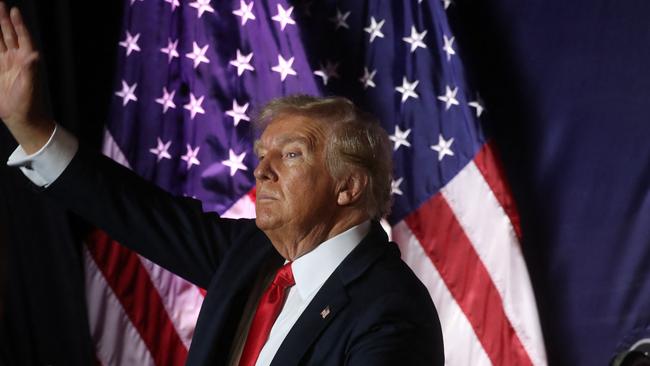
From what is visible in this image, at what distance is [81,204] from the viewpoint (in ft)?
8.21

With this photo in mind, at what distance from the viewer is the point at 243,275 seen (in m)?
2.48

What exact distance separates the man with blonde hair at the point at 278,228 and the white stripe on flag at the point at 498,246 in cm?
136

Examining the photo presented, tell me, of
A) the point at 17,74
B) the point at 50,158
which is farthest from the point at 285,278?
the point at 17,74

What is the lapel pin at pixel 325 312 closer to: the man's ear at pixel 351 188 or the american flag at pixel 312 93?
the man's ear at pixel 351 188

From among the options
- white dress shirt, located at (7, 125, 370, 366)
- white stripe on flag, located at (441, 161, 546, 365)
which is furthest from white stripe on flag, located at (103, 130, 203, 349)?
white dress shirt, located at (7, 125, 370, 366)

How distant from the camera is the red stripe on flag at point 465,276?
3.88m

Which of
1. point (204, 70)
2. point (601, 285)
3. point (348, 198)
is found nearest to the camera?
point (348, 198)

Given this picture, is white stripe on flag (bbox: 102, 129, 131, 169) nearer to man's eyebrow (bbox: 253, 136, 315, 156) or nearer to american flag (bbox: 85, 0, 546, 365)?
american flag (bbox: 85, 0, 546, 365)

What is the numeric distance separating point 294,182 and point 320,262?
207 millimetres

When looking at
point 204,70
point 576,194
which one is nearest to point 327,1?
point 204,70

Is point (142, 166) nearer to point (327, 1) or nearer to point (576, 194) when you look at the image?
point (327, 1)

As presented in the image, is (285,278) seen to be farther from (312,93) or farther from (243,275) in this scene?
(312,93)

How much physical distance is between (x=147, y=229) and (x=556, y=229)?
2.13m

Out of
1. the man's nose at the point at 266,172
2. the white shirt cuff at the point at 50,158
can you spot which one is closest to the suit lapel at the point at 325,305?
the man's nose at the point at 266,172
